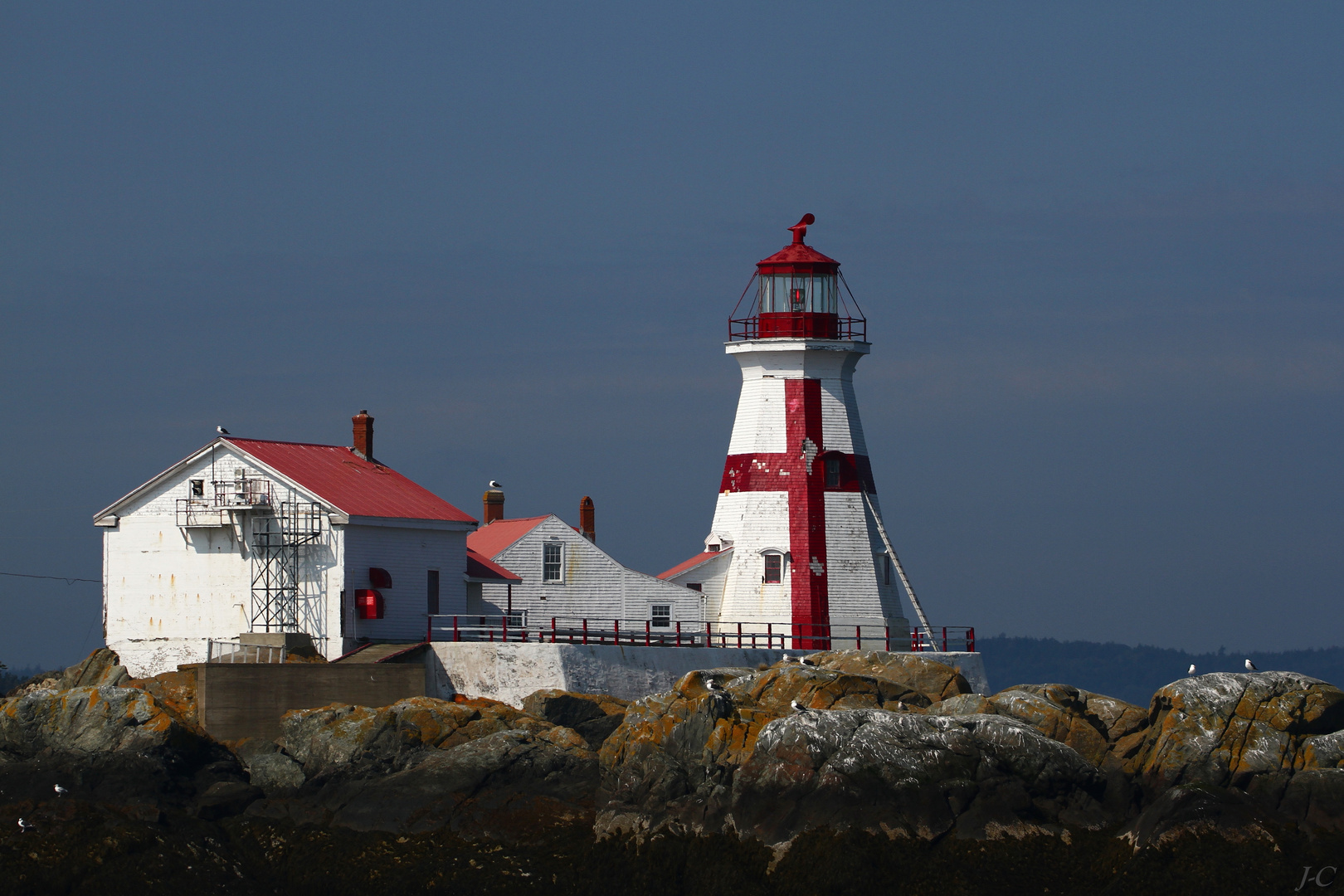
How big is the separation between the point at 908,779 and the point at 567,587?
15.2 m

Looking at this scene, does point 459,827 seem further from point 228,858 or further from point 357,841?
point 228,858

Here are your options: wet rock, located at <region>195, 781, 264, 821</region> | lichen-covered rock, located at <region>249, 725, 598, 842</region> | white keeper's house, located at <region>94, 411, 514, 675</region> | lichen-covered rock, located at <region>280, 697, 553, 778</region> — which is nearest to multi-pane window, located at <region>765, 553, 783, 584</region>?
white keeper's house, located at <region>94, 411, 514, 675</region>

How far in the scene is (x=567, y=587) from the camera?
4538 cm

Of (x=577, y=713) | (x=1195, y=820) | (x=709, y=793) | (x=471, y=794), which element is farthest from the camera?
(x=577, y=713)

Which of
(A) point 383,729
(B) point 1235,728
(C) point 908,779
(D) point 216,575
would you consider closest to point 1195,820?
(B) point 1235,728

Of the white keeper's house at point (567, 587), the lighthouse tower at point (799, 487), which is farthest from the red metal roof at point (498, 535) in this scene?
the lighthouse tower at point (799, 487)

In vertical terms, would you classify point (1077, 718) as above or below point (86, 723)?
below

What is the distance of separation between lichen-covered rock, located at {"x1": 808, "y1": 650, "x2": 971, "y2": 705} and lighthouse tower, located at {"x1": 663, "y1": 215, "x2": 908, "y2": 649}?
5.20 meters

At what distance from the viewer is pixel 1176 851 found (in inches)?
1171

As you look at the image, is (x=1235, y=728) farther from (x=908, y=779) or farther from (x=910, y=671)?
(x=910, y=671)

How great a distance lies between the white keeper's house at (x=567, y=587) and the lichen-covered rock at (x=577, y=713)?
5291mm

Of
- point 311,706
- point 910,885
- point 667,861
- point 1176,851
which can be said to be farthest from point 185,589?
point 1176,851

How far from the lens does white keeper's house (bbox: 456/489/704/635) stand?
44531 millimetres

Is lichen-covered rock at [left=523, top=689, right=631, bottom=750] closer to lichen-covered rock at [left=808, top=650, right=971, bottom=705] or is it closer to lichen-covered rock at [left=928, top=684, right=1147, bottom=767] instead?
lichen-covered rock at [left=808, top=650, right=971, bottom=705]
